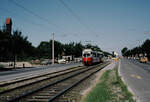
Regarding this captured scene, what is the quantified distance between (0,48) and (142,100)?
26.8 meters

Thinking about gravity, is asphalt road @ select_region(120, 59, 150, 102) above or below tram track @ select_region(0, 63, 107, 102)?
below

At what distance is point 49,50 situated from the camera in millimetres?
63094

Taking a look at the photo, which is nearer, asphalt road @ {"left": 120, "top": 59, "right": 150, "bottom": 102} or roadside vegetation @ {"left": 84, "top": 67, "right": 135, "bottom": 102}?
roadside vegetation @ {"left": 84, "top": 67, "right": 135, "bottom": 102}

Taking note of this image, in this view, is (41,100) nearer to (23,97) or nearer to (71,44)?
(23,97)

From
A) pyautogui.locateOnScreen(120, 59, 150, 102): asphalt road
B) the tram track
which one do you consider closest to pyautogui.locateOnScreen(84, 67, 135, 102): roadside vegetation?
pyautogui.locateOnScreen(120, 59, 150, 102): asphalt road

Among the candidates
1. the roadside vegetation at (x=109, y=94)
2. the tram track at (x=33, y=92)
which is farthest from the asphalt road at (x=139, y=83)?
the tram track at (x=33, y=92)

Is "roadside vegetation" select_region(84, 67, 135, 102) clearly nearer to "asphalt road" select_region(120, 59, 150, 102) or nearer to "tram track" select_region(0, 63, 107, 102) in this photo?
"asphalt road" select_region(120, 59, 150, 102)

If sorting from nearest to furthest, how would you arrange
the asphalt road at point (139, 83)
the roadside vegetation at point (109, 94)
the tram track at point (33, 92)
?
1. the roadside vegetation at point (109, 94)
2. the tram track at point (33, 92)
3. the asphalt road at point (139, 83)

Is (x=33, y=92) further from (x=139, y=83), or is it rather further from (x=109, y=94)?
(x=139, y=83)

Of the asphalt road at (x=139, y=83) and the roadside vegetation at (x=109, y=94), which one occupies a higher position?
the roadside vegetation at (x=109, y=94)

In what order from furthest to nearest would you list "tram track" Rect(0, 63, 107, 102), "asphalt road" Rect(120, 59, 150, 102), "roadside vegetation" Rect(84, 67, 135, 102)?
"asphalt road" Rect(120, 59, 150, 102) < "tram track" Rect(0, 63, 107, 102) < "roadside vegetation" Rect(84, 67, 135, 102)

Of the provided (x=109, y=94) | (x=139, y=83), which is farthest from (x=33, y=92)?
(x=139, y=83)

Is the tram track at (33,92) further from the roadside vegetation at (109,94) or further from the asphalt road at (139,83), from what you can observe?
the asphalt road at (139,83)

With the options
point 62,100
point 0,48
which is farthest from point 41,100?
point 0,48
